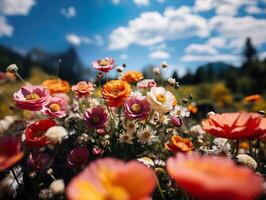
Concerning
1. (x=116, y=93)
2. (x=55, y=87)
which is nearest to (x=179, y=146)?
(x=116, y=93)

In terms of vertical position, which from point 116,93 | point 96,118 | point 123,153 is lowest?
point 123,153

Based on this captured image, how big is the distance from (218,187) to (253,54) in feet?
135

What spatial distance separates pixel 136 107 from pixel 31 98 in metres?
0.42

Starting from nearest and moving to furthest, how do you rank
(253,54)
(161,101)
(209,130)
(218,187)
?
1. (218,187)
2. (209,130)
3. (161,101)
4. (253,54)

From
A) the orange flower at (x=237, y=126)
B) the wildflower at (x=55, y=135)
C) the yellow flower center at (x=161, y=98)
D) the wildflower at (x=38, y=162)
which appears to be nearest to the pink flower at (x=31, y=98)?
the wildflower at (x=38, y=162)

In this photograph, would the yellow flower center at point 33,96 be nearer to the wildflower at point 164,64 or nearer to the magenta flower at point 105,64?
the magenta flower at point 105,64

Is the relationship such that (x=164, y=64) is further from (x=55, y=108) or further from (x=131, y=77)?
(x=55, y=108)

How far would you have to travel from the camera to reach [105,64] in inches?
70.1

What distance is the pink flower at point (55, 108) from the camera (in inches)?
60.6

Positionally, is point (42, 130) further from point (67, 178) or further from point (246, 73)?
point (246, 73)

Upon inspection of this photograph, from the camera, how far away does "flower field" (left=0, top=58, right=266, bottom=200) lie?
0.69 m

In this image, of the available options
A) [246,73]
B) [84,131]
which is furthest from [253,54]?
[84,131]

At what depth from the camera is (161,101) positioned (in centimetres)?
145

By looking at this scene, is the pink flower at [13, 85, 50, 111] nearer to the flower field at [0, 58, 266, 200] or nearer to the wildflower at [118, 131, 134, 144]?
the flower field at [0, 58, 266, 200]
